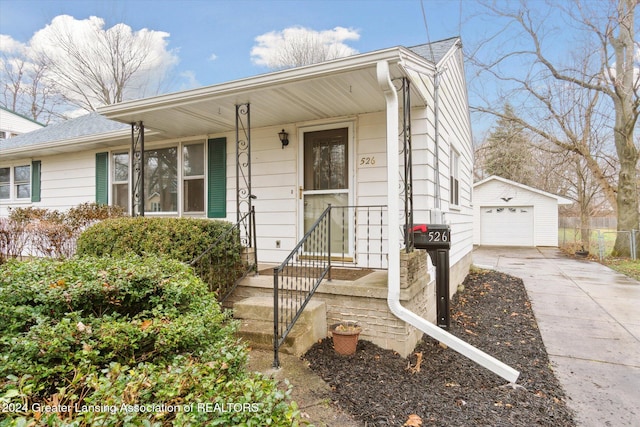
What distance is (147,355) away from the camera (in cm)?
185

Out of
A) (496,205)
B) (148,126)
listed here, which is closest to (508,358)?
(148,126)

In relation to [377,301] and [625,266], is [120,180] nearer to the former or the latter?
[377,301]

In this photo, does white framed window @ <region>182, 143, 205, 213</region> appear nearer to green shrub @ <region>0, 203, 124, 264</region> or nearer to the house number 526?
green shrub @ <region>0, 203, 124, 264</region>

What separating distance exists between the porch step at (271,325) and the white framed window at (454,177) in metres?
3.87

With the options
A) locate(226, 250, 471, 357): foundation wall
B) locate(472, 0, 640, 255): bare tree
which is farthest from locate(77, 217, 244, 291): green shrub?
locate(472, 0, 640, 255): bare tree

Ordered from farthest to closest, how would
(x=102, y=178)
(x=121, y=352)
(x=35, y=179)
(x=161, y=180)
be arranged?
(x=35, y=179)
(x=102, y=178)
(x=161, y=180)
(x=121, y=352)

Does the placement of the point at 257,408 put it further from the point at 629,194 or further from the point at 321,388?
the point at 629,194

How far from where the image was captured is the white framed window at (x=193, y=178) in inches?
251

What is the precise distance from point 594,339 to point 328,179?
3823 mm

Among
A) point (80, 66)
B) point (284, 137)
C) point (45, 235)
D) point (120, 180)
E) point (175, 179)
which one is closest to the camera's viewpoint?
point (284, 137)

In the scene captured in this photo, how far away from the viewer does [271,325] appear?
3393 mm

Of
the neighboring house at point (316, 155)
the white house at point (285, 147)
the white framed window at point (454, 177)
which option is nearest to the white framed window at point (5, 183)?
the white house at point (285, 147)

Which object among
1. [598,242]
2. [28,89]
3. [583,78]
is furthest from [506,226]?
[28,89]

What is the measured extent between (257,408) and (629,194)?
15.6m
